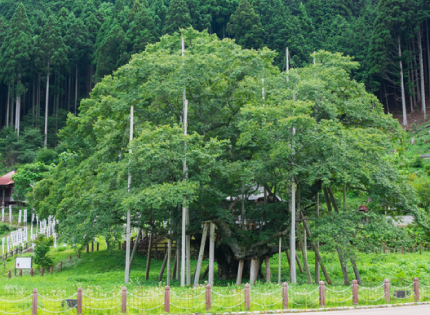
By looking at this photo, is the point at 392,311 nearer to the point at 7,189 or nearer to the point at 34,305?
the point at 34,305

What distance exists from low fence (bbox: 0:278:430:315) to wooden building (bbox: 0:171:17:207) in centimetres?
4660

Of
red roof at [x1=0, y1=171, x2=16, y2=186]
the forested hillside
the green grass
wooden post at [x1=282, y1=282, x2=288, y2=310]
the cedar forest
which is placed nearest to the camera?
the green grass

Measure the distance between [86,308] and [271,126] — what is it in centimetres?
1150

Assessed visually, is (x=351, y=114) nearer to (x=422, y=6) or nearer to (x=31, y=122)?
(x=422, y=6)

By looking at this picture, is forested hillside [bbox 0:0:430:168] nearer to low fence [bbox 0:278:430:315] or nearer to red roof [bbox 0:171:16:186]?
red roof [bbox 0:171:16:186]

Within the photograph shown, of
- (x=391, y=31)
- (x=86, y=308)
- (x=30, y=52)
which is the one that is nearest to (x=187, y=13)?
(x=30, y=52)

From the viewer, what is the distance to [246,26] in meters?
69.2

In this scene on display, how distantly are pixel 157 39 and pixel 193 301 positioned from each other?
56267mm

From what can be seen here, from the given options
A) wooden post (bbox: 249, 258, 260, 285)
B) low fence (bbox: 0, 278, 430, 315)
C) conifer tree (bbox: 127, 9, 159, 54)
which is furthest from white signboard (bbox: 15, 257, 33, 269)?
conifer tree (bbox: 127, 9, 159, 54)

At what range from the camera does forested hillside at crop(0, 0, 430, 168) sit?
62.0 meters

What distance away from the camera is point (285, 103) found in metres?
21.1

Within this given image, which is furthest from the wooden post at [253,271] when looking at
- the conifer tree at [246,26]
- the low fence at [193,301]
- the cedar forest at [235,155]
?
the conifer tree at [246,26]

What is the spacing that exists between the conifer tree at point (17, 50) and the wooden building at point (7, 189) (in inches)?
498

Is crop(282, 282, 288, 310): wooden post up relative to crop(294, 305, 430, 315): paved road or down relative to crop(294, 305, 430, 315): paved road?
up
